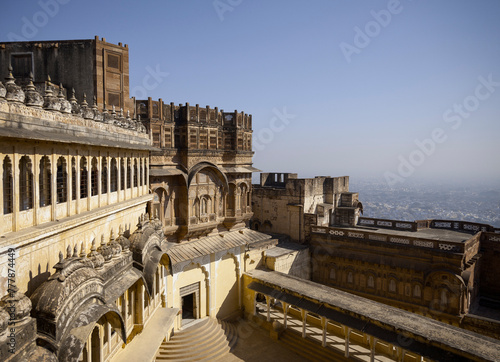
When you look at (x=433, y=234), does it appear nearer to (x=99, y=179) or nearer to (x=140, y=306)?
(x=140, y=306)

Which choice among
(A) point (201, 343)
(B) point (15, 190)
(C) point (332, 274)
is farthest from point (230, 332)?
(B) point (15, 190)

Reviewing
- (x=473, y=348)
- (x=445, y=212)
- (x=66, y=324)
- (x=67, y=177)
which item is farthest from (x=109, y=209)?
(x=445, y=212)

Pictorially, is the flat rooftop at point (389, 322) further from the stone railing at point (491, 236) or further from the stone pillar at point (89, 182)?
the stone railing at point (491, 236)

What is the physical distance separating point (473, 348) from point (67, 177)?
55.3ft

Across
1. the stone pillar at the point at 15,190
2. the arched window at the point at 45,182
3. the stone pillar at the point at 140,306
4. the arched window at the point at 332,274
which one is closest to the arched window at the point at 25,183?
the stone pillar at the point at 15,190

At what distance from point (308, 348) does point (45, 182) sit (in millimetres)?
17160

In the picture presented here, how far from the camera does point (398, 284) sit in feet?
85.3

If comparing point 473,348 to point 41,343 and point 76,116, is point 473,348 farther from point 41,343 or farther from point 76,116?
point 76,116

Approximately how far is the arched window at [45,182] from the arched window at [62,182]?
0.55 m

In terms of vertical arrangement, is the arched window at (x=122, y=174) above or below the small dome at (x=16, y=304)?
above

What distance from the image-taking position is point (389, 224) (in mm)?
34219

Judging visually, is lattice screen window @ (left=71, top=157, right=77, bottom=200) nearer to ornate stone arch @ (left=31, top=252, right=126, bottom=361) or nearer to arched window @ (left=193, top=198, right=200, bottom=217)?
ornate stone arch @ (left=31, top=252, right=126, bottom=361)

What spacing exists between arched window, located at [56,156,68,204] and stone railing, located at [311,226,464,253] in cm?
2417

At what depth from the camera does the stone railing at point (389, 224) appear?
3288cm
